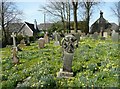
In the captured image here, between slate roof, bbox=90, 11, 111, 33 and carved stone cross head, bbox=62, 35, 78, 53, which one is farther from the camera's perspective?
slate roof, bbox=90, 11, 111, 33

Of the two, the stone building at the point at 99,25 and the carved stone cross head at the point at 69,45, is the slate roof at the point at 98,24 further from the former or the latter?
the carved stone cross head at the point at 69,45

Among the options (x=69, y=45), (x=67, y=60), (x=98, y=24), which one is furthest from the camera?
(x=98, y=24)

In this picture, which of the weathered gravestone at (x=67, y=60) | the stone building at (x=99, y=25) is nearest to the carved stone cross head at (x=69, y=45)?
the weathered gravestone at (x=67, y=60)

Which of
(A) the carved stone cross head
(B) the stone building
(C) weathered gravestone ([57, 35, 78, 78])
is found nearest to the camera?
(C) weathered gravestone ([57, 35, 78, 78])

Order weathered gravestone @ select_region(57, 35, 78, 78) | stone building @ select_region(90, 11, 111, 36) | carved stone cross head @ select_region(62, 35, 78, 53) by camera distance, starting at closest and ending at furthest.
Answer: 1. weathered gravestone @ select_region(57, 35, 78, 78)
2. carved stone cross head @ select_region(62, 35, 78, 53)
3. stone building @ select_region(90, 11, 111, 36)

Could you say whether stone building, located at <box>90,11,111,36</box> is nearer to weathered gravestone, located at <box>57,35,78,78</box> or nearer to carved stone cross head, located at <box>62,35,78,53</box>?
carved stone cross head, located at <box>62,35,78,53</box>

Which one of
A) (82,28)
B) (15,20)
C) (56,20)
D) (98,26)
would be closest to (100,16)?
(98,26)

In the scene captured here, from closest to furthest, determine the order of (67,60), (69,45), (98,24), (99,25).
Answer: (67,60) → (69,45) → (98,24) → (99,25)

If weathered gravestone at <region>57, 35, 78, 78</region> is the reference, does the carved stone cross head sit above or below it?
above

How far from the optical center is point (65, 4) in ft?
136

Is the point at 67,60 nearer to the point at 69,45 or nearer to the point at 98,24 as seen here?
the point at 69,45

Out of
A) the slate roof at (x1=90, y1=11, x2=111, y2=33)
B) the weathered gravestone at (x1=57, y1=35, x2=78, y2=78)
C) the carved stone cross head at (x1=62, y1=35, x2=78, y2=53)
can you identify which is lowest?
the weathered gravestone at (x1=57, y1=35, x2=78, y2=78)

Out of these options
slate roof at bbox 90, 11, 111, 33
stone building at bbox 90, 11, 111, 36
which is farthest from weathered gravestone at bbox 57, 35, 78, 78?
slate roof at bbox 90, 11, 111, 33

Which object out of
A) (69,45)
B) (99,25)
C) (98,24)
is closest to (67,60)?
(69,45)
